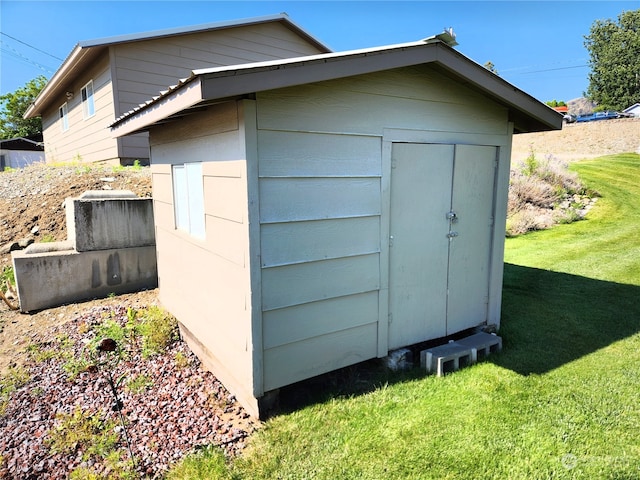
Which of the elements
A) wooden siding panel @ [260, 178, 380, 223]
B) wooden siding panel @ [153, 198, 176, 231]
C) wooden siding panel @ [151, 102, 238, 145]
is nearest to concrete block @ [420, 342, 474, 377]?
wooden siding panel @ [260, 178, 380, 223]

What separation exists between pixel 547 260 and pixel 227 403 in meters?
6.58

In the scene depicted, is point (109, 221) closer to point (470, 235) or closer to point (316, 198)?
point (316, 198)

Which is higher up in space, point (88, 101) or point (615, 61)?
point (615, 61)

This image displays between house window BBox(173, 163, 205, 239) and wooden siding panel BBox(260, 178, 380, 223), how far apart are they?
38.7 inches

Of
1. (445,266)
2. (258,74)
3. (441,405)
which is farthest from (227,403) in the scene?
(258,74)

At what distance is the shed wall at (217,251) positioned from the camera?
9.66ft

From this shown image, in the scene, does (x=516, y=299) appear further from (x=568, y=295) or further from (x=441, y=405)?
(x=441, y=405)

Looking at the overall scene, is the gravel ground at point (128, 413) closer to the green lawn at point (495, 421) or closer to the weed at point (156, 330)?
the weed at point (156, 330)

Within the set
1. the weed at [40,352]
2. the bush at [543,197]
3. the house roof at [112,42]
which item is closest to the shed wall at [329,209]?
the weed at [40,352]

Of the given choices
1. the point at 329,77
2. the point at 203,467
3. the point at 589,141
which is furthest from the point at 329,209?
the point at 589,141

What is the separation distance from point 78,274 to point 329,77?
4800 millimetres

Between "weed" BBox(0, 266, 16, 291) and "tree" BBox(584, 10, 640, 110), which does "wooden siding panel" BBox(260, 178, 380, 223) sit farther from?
"tree" BBox(584, 10, 640, 110)

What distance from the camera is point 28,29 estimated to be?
1930 cm

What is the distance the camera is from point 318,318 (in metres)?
3.26
